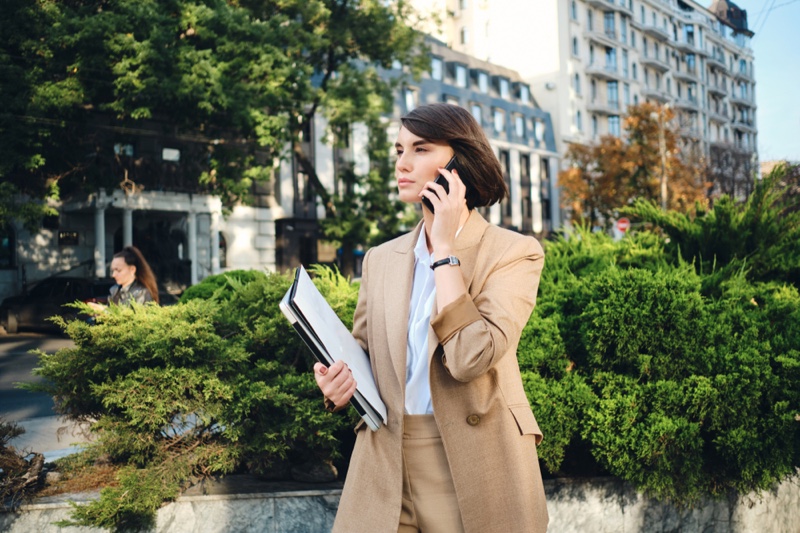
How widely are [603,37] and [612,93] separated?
470 cm

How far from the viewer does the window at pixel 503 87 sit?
59312mm

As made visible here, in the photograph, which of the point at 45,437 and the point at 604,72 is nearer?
the point at 45,437

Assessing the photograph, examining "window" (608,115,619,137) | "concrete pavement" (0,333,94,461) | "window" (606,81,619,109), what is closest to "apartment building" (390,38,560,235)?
"window" (608,115,619,137)

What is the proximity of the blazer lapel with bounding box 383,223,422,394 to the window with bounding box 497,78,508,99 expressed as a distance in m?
58.8

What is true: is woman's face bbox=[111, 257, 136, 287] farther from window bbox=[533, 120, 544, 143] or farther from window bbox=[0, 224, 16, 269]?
window bbox=[533, 120, 544, 143]

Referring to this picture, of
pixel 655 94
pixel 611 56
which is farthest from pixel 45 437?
pixel 655 94

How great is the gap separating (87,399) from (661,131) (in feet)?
120

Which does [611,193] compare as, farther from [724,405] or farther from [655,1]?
[724,405]

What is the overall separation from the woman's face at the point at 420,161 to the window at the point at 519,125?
193 feet

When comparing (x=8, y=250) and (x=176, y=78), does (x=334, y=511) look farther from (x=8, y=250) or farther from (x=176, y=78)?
(x=8, y=250)

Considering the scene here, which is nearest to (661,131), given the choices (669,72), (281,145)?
(281,145)

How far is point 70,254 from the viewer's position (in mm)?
27781

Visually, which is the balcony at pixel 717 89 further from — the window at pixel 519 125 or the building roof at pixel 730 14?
the window at pixel 519 125

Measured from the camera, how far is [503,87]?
59625mm
